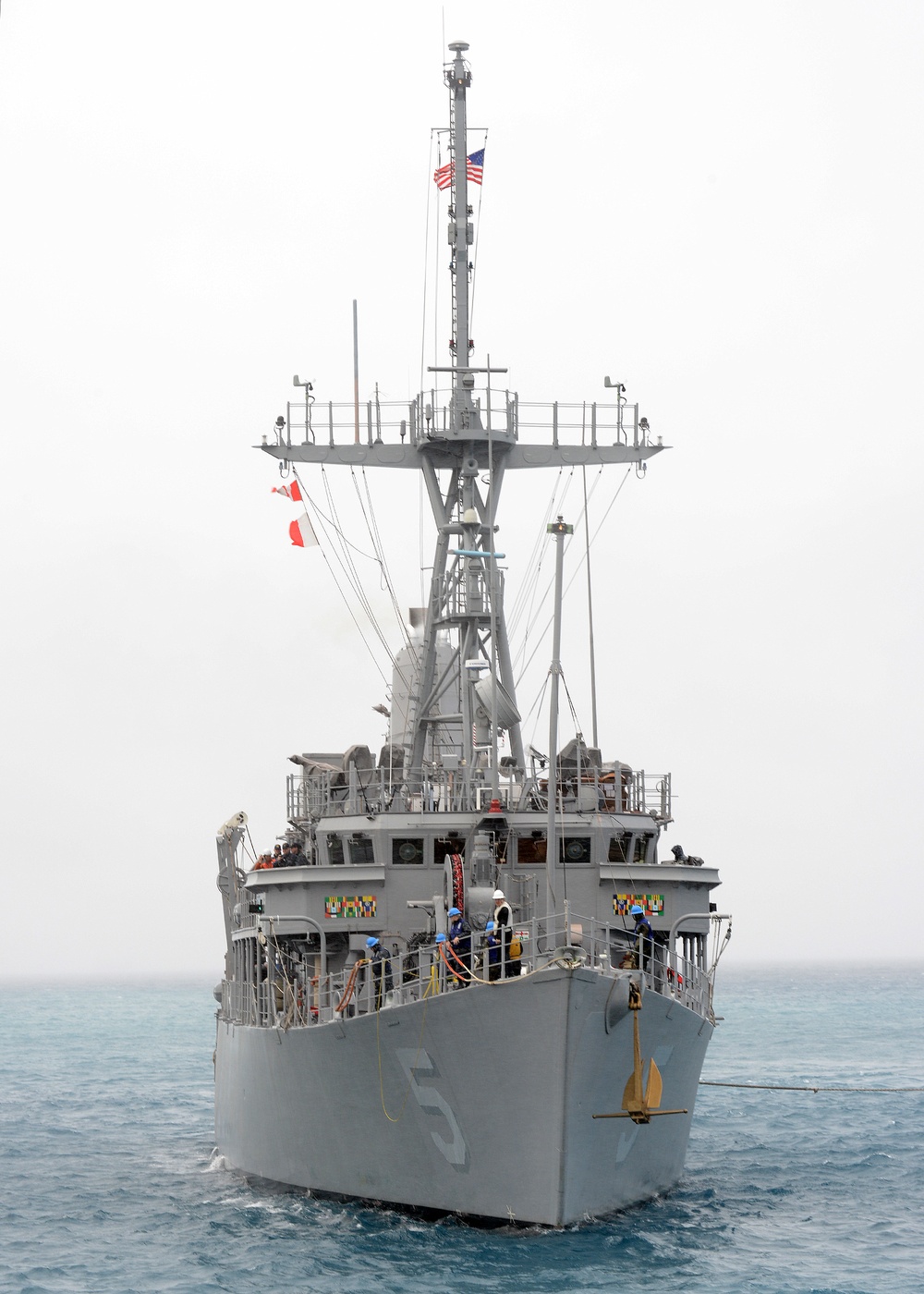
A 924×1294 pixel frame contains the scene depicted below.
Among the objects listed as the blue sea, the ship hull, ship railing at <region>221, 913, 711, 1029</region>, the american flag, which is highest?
the american flag

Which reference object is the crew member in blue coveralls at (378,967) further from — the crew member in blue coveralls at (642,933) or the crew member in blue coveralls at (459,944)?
the crew member in blue coveralls at (642,933)

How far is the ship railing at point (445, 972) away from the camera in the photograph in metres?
18.8

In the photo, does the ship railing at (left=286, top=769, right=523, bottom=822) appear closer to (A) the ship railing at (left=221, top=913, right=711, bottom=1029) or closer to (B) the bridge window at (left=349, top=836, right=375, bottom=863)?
(B) the bridge window at (left=349, top=836, right=375, bottom=863)

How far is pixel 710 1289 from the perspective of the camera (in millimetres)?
17703

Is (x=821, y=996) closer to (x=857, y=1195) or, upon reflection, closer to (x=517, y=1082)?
(x=857, y=1195)

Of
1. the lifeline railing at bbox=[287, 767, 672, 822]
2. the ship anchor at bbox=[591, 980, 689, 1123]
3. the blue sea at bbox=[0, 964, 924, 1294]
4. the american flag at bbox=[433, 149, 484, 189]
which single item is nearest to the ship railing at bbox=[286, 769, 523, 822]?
the lifeline railing at bbox=[287, 767, 672, 822]

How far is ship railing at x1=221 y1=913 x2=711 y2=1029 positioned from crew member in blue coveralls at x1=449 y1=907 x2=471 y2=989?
0.04 meters

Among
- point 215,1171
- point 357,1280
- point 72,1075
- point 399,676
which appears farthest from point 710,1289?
point 72,1075

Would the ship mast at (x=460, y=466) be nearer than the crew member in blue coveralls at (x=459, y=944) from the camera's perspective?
No

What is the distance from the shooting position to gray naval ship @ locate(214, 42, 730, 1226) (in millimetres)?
18594

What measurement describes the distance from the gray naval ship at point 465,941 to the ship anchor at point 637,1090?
33 millimetres

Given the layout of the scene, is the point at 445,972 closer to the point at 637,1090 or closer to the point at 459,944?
the point at 459,944

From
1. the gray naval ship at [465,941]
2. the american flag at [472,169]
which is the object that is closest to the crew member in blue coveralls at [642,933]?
the gray naval ship at [465,941]

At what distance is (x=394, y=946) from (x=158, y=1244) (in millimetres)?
4791
